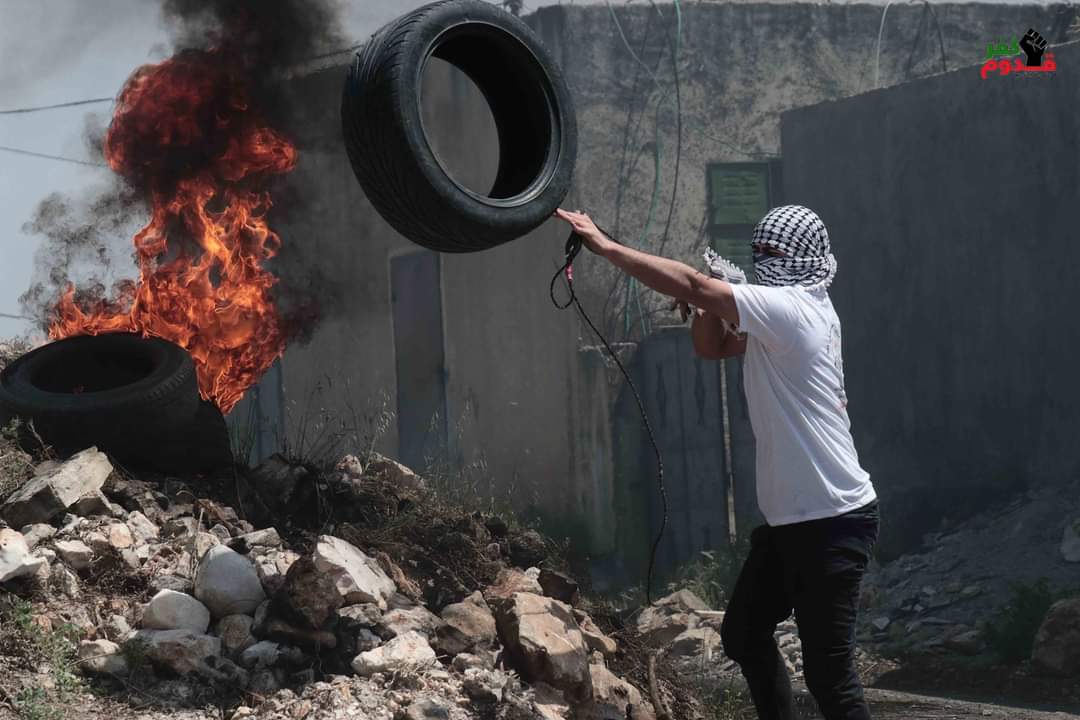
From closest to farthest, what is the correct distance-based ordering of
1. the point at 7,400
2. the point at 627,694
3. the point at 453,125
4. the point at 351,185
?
the point at 627,694 < the point at 7,400 < the point at 453,125 < the point at 351,185

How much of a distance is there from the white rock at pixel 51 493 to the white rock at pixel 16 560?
49 centimetres

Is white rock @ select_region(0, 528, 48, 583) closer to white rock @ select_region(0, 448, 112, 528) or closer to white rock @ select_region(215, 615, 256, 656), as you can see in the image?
white rock @ select_region(0, 448, 112, 528)

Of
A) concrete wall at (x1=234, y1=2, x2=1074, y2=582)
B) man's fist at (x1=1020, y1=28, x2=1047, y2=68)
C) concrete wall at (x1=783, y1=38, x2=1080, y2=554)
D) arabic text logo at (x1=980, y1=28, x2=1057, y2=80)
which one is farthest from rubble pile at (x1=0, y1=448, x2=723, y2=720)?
man's fist at (x1=1020, y1=28, x2=1047, y2=68)

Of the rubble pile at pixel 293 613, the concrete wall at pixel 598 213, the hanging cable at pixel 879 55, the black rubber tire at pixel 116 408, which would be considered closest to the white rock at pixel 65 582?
the rubble pile at pixel 293 613

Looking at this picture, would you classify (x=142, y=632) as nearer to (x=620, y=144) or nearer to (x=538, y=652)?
(x=538, y=652)

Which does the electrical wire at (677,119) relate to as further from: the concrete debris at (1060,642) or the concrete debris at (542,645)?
the concrete debris at (542,645)

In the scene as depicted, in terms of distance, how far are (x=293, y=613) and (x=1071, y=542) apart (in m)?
7.53

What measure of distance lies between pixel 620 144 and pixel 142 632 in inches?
430

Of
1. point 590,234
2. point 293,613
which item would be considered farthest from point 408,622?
point 590,234

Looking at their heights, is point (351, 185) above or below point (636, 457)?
above

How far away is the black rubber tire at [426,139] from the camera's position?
6.11 metres

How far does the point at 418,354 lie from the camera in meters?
17.4

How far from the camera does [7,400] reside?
24.8 feet

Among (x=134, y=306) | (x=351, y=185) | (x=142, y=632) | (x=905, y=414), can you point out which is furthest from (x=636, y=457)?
(x=142, y=632)
